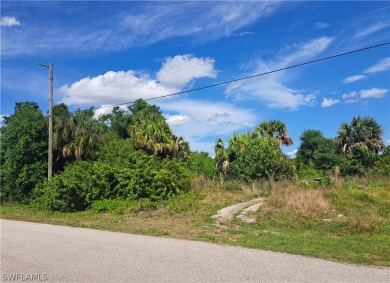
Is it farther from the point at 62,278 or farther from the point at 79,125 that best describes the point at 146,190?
the point at 62,278

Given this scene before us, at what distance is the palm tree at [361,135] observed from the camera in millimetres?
43031

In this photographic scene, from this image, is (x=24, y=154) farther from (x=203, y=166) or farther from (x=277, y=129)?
(x=277, y=129)

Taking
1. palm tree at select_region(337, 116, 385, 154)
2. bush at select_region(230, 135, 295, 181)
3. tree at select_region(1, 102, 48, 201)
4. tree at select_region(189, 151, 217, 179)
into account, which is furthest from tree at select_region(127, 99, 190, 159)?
palm tree at select_region(337, 116, 385, 154)

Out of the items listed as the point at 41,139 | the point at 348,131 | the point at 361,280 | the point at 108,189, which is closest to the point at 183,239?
the point at 361,280

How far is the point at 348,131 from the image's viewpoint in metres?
44.9

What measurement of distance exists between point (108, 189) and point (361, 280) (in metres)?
17.5

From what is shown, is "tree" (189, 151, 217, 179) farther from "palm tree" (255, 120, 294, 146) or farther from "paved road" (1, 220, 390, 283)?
"paved road" (1, 220, 390, 283)

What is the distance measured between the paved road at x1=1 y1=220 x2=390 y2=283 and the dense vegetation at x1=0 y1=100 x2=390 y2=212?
11216 mm

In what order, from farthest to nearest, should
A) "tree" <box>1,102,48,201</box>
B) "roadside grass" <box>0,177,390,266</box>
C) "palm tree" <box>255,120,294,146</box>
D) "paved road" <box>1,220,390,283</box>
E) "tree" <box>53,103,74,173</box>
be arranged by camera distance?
1. "palm tree" <box>255,120,294,146</box>
2. "tree" <box>53,103,74,173</box>
3. "tree" <box>1,102,48,201</box>
4. "roadside grass" <box>0,177,390,266</box>
5. "paved road" <box>1,220,390,283</box>

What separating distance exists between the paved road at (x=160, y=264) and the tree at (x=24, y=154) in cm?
1700

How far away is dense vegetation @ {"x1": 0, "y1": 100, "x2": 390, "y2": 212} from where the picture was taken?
21.4 m

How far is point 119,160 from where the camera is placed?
24125mm

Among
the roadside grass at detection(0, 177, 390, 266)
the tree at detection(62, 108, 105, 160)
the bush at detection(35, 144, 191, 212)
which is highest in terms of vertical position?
the tree at detection(62, 108, 105, 160)

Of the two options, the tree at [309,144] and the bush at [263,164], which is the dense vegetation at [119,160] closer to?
the bush at [263,164]
